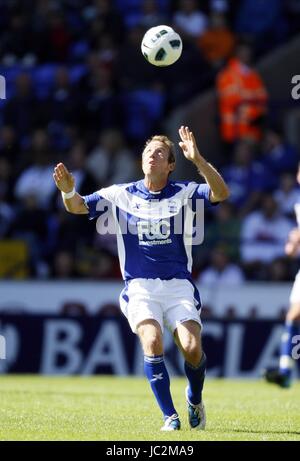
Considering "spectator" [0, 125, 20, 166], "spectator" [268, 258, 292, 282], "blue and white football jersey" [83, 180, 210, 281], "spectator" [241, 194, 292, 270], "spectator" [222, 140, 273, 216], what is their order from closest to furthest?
"blue and white football jersey" [83, 180, 210, 281] → "spectator" [268, 258, 292, 282] → "spectator" [241, 194, 292, 270] → "spectator" [222, 140, 273, 216] → "spectator" [0, 125, 20, 166]

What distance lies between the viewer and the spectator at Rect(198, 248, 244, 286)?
1872 cm

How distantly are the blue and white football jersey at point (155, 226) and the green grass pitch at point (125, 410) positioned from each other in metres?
1.25

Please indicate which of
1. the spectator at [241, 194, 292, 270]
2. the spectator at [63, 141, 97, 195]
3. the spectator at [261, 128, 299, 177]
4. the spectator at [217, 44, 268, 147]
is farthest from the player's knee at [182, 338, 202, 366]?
the spectator at [217, 44, 268, 147]

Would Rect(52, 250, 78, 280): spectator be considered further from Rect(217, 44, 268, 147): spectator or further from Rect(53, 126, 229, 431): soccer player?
Rect(53, 126, 229, 431): soccer player

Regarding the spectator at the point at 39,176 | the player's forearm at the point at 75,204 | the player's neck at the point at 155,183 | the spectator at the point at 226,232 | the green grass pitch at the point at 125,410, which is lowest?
the green grass pitch at the point at 125,410

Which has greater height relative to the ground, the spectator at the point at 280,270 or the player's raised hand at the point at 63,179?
the player's raised hand at the point at 63,179

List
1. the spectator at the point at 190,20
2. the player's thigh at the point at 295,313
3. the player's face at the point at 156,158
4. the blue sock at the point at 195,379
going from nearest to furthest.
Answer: the blue sock at the point at 195,379, the player's face at the point at 156,158, the player's thigh at the point at 295,313, the spectator at the point at 190,20

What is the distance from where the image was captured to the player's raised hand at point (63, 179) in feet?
33.6

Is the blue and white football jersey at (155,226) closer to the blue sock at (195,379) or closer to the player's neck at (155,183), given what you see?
the player's neck at (155,183)

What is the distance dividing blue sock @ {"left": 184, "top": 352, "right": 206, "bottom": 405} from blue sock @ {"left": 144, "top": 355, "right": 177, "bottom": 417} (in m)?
0.25

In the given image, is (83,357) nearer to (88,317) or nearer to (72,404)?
(88,317)

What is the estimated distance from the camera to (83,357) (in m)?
18.0

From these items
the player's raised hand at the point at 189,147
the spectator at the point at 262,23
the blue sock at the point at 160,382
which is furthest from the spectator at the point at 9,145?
the blue sock at the point at 160,382

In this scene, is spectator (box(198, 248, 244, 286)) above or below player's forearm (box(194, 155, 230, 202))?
below
